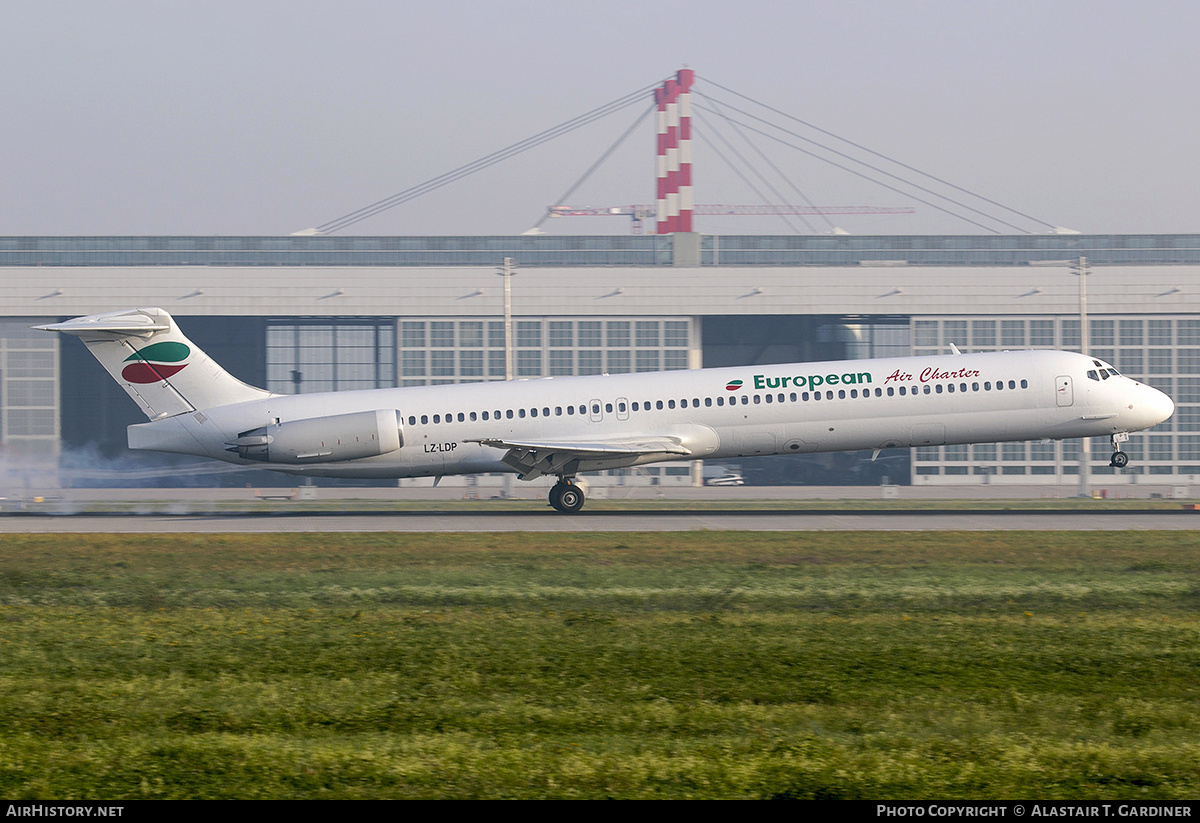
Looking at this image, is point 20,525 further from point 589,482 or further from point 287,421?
point 589,482

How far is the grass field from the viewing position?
8375 mm

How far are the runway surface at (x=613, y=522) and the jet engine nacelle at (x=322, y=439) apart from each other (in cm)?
188

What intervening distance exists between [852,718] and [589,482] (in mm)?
51244

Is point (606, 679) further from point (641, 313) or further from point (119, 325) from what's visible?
point (641, 313)

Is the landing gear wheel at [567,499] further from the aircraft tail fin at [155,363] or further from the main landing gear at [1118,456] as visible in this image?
the main landing gear at [1118,456]

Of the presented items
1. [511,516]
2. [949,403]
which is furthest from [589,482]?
[949,403]

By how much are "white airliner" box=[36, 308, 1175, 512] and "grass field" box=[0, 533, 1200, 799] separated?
10.4m

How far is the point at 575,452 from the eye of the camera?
31.5m

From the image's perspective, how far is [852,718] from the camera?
9938 mm
